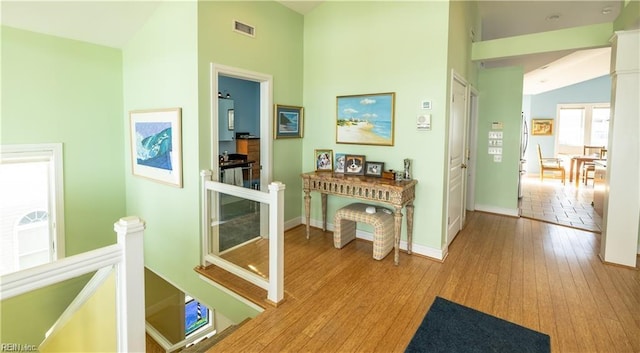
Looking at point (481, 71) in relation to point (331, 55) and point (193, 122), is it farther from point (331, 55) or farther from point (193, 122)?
point (193, 122)

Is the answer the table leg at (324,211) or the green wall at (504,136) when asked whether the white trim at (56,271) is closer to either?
the table leg at (324,211)

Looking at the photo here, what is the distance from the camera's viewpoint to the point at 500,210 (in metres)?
5.47

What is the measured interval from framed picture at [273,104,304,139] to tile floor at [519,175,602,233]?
159 inches

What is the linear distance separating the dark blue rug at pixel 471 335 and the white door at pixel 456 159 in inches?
58.4

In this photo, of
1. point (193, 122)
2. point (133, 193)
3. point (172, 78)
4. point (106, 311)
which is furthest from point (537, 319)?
point (133, 193)

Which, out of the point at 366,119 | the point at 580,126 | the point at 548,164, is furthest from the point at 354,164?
the point at 580,126

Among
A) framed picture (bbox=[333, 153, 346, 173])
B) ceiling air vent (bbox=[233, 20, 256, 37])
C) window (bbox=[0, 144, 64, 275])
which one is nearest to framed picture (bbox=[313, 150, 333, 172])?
framed picture (bbox=[333, 153, 346, 173])

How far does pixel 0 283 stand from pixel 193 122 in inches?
91.3

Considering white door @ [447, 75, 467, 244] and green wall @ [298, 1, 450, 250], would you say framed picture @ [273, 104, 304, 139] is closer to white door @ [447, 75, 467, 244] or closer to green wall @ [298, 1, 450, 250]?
green wall @ [298, 1, 450, 250]

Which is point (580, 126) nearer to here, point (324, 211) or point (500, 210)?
point (500, 210)

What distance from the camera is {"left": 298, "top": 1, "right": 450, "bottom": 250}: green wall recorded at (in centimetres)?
341

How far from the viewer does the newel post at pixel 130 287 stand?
154cm

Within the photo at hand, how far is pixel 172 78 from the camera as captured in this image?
3529 mm

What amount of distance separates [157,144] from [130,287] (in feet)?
8.72
